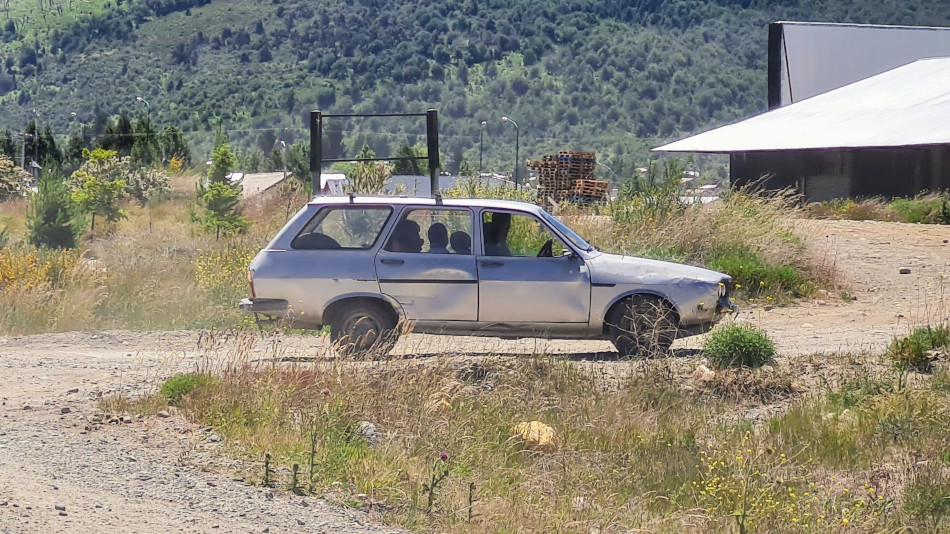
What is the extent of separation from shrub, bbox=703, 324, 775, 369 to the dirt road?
73 centimetres

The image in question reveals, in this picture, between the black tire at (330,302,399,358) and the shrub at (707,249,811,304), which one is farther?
the shrub at (707,249,811,304)

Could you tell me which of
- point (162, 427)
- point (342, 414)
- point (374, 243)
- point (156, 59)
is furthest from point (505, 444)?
point (156, 59)

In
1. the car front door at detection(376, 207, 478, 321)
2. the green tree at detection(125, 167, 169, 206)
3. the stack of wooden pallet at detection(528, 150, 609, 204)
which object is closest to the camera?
the car front door at detection(376, 207, 478, 321)

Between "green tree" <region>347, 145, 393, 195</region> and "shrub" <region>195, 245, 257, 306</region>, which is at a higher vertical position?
"green tree" <region>347, 145, 393, 195</region>

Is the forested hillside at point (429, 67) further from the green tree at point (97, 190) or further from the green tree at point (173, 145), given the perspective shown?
the green tree at point (97, 190)

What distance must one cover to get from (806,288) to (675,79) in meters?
82.1

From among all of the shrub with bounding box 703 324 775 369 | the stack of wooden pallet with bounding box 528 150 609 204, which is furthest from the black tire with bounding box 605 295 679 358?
the stack of wooden pallet with bounding box 528 150 609 204

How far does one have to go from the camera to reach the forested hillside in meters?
93.6

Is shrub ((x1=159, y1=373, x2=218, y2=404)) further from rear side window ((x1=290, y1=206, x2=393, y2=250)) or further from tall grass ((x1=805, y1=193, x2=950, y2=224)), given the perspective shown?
tall grass ((x1=805, y1=193, x2=950, y2=224))

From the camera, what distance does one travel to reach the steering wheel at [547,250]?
11125mm

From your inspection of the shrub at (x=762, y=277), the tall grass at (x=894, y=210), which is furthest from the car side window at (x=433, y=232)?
the tall grass at (x=894, y=210)

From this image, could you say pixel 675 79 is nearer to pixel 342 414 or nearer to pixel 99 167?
pixel 99 167

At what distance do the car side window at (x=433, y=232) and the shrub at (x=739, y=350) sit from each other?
2523 mm

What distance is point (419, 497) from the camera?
6945 mm
